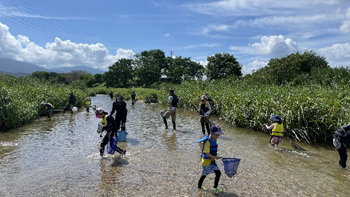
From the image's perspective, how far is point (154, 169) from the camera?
21.2 feet

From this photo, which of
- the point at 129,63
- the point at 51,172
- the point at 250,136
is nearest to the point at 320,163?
the point at 250,136

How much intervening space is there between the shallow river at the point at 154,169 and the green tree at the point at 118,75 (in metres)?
68.5

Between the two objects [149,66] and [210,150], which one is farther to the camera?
[149,66]

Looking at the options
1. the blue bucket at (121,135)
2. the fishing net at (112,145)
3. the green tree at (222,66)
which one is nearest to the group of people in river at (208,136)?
the fishing net at (112,145)

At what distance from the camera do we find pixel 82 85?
40.8m

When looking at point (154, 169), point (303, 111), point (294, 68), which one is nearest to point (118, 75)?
point (294, 68)

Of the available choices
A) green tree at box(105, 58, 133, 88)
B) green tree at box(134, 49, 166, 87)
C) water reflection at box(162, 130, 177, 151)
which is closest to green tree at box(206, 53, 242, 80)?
green tree at box(134, 49, 166, 87)

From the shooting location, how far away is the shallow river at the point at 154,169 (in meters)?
5.14

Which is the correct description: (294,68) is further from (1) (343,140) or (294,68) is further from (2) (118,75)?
(2) (118,75)

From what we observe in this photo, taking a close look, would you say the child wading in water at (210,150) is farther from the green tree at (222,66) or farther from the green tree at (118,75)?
the green tree at (118,75)

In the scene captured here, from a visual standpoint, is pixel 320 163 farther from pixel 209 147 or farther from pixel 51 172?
pixel 51 172

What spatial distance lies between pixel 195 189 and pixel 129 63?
81.7 metres

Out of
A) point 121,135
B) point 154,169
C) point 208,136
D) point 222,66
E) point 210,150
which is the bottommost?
point 154,169

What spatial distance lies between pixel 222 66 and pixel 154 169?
1845 inches
